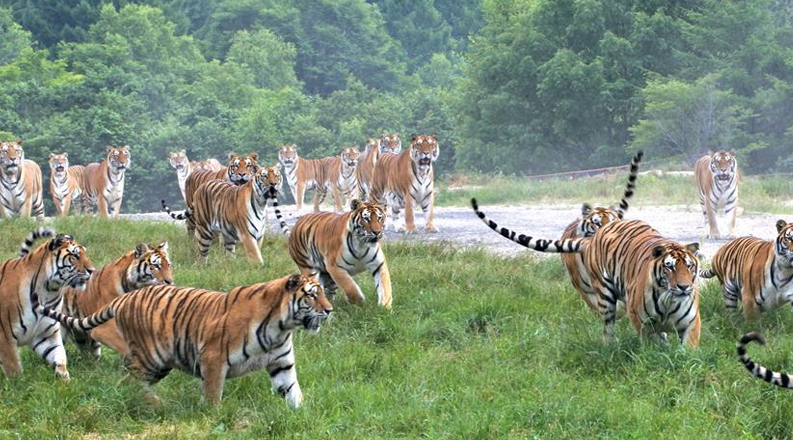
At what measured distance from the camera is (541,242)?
20.9 feet

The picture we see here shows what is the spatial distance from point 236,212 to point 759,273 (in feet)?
14.6

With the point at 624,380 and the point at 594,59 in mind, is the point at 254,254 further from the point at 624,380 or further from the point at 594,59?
the point at 594,59

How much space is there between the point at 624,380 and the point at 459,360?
91cm

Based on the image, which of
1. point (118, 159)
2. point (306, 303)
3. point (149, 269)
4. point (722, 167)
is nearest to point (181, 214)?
point (149, 269)

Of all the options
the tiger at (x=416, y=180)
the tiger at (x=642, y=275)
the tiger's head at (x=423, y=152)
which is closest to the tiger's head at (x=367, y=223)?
the tiger at (x=642, y=275)

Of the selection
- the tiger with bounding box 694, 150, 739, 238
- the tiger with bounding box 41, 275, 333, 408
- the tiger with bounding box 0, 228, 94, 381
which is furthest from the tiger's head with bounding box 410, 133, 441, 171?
the tiger with bounding box 41, 275, 333, 408

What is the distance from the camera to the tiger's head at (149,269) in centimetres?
596

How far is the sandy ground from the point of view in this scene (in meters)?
11.1

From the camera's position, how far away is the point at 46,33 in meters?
37.9

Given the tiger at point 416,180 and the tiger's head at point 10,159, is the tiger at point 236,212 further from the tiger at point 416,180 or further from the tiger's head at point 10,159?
the tiger's head at point 10,159

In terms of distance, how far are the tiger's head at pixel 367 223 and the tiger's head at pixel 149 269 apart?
53.4 inches

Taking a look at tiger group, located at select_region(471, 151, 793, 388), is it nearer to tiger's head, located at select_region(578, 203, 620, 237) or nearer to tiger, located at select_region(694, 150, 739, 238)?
tiger's head, located at select_region(578, 203, 620, 237)

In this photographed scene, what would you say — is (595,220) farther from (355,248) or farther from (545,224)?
(545,224)

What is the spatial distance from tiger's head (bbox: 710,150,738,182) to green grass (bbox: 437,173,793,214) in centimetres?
229
